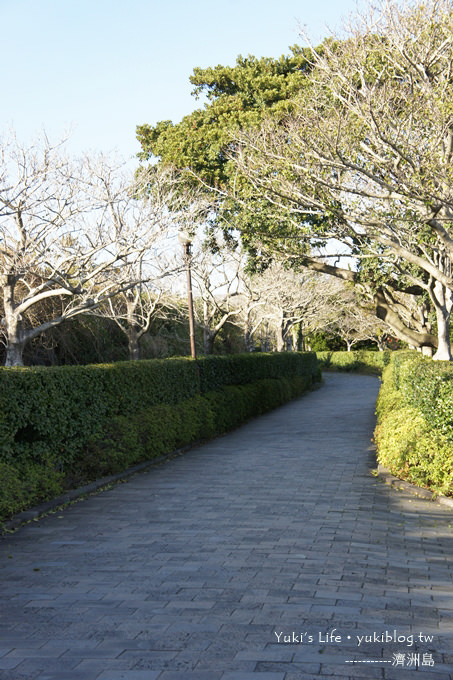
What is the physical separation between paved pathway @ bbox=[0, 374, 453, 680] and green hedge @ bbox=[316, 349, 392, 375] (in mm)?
47295

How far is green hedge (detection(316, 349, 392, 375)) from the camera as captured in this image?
57.0 metres

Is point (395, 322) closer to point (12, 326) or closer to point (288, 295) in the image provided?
point (12, 326)

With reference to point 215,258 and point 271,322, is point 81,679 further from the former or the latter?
point 271,322

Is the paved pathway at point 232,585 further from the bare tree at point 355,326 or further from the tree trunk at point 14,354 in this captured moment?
the bare tree at point 355,326

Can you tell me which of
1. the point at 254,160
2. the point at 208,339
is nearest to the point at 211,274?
the point at 208,339

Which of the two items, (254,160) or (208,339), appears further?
(208,339)

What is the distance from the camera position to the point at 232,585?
5.48 metres

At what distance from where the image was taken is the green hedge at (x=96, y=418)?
8578mm

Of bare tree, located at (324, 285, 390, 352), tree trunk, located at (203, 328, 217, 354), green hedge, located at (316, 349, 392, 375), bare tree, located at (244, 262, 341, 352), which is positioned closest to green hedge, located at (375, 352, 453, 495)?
tree trunk, located at (203, 328, 217, 354)

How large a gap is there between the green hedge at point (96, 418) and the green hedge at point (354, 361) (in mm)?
39180

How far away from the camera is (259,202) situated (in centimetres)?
1688

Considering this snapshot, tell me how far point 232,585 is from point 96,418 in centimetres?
617

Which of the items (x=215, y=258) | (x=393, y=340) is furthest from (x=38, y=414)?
(x=393, y=340)

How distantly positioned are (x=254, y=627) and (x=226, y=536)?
263cm
